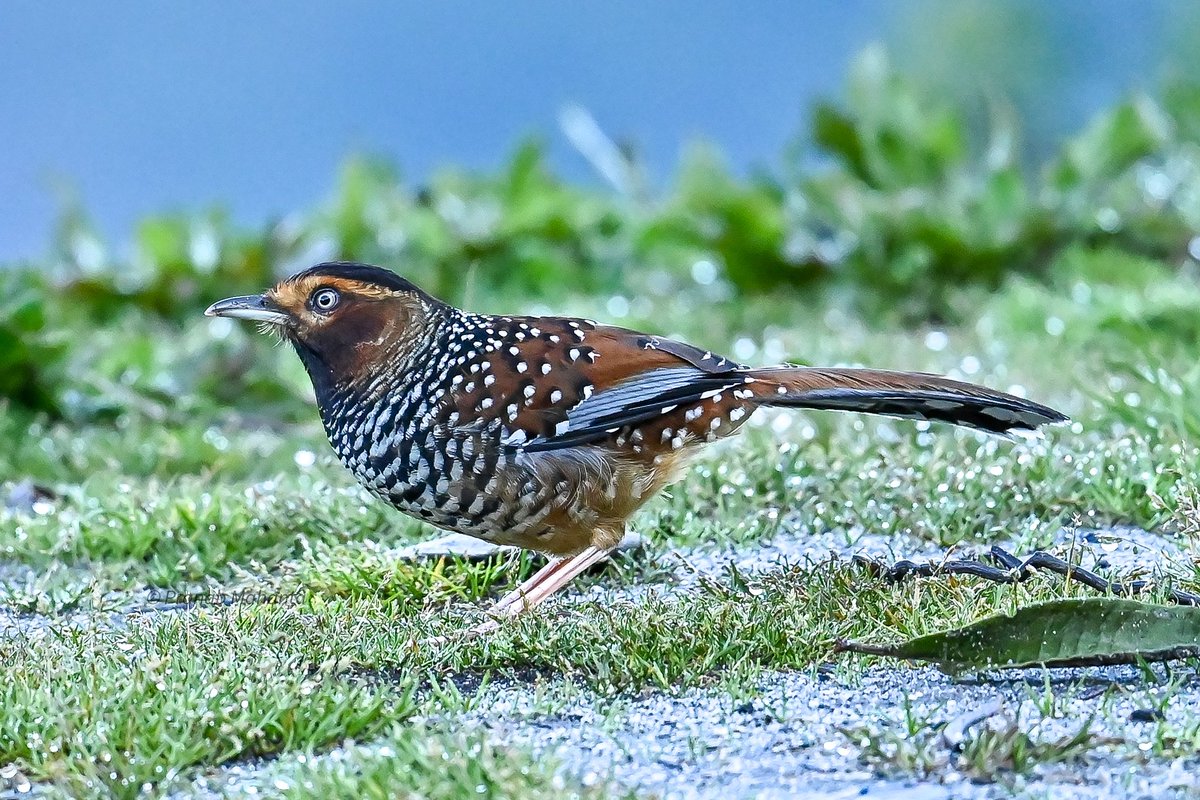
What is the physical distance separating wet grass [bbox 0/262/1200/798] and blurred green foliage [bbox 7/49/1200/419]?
244 cm

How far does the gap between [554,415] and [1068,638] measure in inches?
60.7

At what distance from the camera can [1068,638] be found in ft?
11.4

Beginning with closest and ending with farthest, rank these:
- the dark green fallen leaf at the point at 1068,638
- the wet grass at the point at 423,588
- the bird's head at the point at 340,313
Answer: the wet grass at the point at 423,588, the dark green fallen leaf at the point at 1068,638, the bird's head at the point at 340,313

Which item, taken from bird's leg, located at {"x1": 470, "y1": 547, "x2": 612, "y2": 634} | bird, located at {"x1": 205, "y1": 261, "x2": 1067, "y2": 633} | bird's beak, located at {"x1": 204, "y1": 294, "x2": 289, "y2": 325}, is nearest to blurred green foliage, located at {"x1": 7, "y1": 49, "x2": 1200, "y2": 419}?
bird's beak, located at {"x1": 204, "y1": 294, "x2": 289, "y2": 325}

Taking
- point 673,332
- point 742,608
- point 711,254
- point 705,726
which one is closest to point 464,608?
point 742,608

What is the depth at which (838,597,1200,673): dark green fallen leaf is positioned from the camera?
343cm

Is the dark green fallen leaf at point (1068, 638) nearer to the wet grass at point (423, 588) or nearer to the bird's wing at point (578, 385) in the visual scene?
the wet grass at point (423, 588)

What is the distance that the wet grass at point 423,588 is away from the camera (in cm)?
319

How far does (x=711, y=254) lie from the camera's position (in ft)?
34.1

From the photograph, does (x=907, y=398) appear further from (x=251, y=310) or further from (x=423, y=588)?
(x=251, y=310)

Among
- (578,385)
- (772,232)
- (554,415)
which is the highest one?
(772,232)

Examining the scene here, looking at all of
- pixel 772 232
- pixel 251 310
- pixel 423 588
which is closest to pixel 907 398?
pixel 423 588

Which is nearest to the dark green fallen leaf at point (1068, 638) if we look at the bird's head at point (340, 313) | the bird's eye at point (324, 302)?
the bird's head at point (340, 313)

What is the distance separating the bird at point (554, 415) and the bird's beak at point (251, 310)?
0.88 ft
